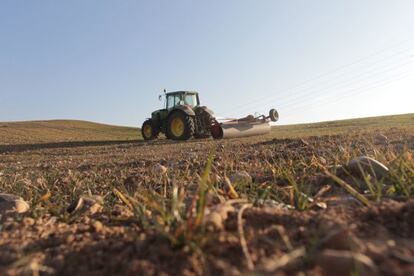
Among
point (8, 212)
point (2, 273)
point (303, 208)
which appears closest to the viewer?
point (2, 273)

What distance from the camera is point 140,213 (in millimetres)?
1581

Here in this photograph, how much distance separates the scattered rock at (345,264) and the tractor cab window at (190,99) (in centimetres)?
1486

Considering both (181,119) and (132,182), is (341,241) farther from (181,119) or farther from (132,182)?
(181,119)

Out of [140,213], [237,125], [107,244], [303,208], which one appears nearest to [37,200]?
[140,213]

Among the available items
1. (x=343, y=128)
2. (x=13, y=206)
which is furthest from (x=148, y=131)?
(x=13, y=206)

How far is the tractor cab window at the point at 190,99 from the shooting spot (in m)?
15.8

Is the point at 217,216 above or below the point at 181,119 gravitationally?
below

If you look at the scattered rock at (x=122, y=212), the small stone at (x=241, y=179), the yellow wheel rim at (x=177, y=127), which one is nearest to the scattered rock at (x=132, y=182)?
the small stone at (x=241, y=179)

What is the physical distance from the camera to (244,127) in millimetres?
13359

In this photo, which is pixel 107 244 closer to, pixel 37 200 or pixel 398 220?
pixel 398 220

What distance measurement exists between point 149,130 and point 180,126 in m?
2.53

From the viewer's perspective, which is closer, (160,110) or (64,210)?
(64,210)

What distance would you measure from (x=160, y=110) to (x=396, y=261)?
50.8 ft

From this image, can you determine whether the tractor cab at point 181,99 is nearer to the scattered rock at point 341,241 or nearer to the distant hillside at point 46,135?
the distant hillside at point 46,135
